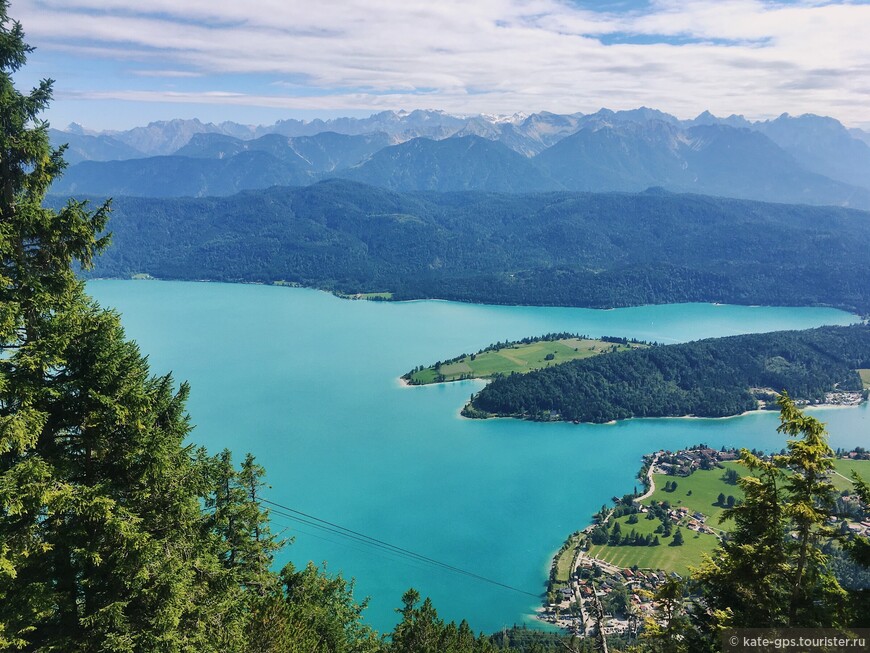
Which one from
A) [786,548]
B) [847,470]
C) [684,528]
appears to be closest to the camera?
[786,548]

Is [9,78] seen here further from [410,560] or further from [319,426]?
[319,426]

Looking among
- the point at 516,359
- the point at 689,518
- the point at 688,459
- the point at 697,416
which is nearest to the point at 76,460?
the point at 689,518

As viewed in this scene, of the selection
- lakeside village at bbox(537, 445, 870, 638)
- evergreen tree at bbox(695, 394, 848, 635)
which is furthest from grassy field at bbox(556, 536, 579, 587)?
evergreen tree at bbox(695, 394, 848, 635)

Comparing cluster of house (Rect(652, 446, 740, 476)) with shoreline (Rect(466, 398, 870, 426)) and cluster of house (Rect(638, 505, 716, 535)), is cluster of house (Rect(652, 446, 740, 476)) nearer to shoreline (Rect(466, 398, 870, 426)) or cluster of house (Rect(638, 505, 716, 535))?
cluster of house (Rect(638, 505, 716, 535))

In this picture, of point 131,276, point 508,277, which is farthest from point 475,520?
point 131,276

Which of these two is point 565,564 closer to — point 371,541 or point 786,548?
point 371,541

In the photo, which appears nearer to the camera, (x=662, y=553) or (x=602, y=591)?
(x=602, y=591)

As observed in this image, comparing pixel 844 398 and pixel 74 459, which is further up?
pixel 74 459
